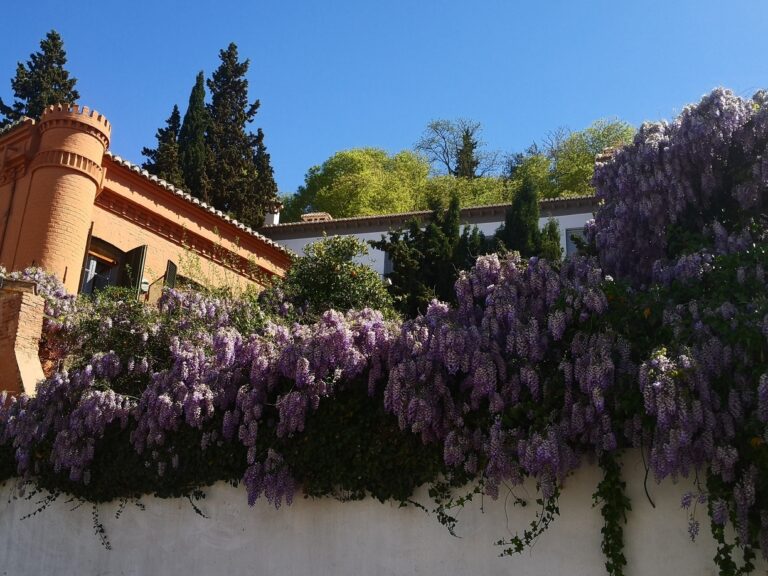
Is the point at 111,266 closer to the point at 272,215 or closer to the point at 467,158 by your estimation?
the point at 272,215

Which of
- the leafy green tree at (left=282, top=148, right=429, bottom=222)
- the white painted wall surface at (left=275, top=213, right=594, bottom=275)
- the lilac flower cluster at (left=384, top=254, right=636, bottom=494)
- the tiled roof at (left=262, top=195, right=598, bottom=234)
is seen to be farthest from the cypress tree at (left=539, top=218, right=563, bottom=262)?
the leafy green tree at (left=282, top=148, right=429, bottom=222)

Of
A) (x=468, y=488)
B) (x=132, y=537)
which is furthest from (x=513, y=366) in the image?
(x=132, y=537)

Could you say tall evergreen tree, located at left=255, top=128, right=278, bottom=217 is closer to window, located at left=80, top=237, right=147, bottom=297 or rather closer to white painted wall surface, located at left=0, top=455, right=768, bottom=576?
window, located at left=80, top=237, right=147, bottom=297

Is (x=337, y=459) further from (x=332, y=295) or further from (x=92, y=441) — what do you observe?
(x=332, y=295)

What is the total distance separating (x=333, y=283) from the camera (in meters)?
13.7

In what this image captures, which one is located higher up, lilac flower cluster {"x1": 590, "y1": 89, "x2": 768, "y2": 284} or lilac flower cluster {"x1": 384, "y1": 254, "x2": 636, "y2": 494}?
lilac flower cluster {"x1": 590, "y1": 89, "x2": 768, "y2": 284}

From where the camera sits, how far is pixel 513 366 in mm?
7453

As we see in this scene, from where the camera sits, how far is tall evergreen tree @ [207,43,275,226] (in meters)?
25.9

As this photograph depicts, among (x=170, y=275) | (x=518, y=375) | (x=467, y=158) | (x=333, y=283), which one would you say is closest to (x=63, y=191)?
(x=170, y=275)

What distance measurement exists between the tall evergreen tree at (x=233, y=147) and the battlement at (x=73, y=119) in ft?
30.9

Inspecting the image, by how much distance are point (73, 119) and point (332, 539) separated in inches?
426

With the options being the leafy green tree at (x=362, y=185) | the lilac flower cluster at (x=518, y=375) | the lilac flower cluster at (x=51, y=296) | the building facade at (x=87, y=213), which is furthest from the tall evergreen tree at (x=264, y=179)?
the lilac flower cluster at (x=518, y=375)

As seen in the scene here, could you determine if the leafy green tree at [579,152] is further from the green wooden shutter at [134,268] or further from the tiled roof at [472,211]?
the green wooden shutter at [134,268]

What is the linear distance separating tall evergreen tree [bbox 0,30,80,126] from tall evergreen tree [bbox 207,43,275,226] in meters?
4.63
